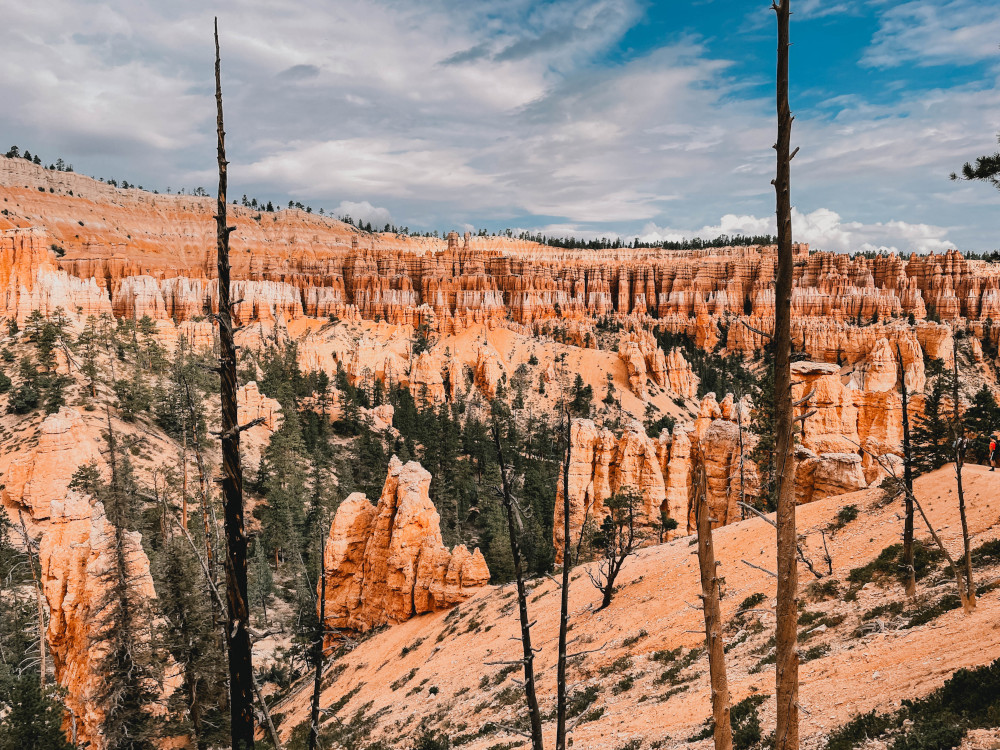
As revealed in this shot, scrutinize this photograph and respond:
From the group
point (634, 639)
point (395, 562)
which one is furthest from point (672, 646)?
point (395, 562)

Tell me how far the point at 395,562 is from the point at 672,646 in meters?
15.0

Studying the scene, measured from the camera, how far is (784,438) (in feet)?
14.9

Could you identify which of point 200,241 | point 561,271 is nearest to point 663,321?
point 561,271

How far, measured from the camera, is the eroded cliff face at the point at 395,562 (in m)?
26.2

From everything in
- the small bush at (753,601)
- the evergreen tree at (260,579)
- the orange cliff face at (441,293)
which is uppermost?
the orange cliff face at (441,293)

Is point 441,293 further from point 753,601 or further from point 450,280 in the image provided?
point 753,601

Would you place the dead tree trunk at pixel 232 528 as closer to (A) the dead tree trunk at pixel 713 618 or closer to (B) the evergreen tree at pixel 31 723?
(A) the dead tree trunk at pixel 713 618

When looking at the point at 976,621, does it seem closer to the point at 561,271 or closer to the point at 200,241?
the point at 561,271

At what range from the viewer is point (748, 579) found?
17.5 m

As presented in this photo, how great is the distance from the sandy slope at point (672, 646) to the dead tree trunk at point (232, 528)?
12.7 feet

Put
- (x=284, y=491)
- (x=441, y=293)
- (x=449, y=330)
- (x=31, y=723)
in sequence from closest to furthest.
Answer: (x=31, y=723) → (x=284, y=491) → (x=449, y=330) → (x=441, y=293)

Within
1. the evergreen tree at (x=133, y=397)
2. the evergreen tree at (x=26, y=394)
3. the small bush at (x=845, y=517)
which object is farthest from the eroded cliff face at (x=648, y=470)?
the evergreen tree at (x=26, y=394)

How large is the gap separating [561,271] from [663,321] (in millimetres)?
25876

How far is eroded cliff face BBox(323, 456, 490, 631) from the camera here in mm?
26219
